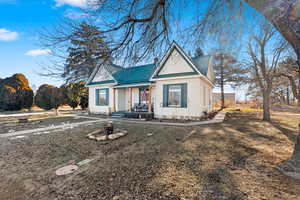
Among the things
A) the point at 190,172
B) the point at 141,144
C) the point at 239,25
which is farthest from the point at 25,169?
the point at 239,25

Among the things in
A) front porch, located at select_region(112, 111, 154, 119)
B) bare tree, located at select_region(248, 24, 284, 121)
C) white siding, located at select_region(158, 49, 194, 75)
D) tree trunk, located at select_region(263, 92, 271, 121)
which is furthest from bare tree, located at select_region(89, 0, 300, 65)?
tree trunk, located at select_region(263, 92, 271, 121)

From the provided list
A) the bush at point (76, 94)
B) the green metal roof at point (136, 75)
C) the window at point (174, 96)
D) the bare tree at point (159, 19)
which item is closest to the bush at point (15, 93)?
the bush at point (76, 94)

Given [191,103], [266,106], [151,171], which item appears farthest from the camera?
[266,106]

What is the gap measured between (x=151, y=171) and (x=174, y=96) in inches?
295

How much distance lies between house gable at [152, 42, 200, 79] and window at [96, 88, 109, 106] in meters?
5.64

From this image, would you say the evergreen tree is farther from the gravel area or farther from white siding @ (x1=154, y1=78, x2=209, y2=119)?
white siding @ (x1=154, y1=78, x2=209, y2=119)

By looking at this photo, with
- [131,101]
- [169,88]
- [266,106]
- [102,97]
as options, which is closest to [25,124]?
[102,97]

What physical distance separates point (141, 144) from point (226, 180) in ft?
9.61

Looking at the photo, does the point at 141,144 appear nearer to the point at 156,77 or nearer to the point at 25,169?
the point at 25,169

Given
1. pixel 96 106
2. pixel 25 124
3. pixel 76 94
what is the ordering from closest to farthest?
pixel 25 124 < pixel 96 106 < pixel 76 94

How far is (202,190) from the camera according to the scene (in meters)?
2.27

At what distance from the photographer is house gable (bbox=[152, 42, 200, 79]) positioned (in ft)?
30.4

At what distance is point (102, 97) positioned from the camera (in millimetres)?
13484

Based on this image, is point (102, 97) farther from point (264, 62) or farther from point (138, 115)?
point (264, 62)
